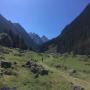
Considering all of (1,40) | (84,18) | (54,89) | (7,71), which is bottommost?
(54,89)

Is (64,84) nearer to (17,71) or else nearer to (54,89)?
(54,89)

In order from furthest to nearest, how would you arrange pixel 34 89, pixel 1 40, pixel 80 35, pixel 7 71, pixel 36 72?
pixel 80 35, pixel 1 40, pixel 36 72, pixel 7 71, pixel 34 89

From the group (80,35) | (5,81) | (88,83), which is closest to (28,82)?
(5,81)

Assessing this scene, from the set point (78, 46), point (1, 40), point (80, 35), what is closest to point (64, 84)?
point (1, 40)

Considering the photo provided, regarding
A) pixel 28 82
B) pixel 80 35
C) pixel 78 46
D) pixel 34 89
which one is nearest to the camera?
pixel 34 89

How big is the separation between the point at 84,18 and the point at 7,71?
14035 centimetres

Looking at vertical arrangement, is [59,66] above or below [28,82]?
above

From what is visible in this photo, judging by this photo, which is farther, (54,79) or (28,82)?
(54,79)

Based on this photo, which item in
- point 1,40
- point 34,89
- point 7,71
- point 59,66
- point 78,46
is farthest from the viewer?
point 78,46

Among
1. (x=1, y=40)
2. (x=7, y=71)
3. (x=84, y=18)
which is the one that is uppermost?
(x=84, y=18)

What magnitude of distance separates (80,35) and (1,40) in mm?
55125

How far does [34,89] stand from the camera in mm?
42594

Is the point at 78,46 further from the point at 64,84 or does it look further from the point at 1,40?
the point at 64,84

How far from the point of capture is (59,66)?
2872 inches
